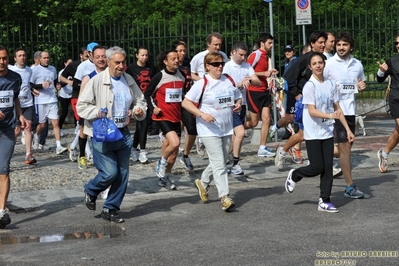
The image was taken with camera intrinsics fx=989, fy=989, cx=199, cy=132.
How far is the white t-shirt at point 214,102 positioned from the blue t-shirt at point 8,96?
1810mm

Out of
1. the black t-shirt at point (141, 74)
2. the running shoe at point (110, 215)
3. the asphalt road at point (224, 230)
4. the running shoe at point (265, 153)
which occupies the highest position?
the black t-shirt at point (141, 74)

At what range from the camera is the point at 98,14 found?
3650 centimetres

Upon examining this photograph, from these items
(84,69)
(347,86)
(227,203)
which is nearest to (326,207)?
(227,203)

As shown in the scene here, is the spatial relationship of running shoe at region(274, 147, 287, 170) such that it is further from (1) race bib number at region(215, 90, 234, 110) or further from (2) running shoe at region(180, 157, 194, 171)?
(1) race bib number at region(215, 90, 234, 110)

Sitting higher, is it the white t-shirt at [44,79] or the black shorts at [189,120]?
the white t-shirt at [44,79]

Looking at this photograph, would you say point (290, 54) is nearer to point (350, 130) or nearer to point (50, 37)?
point (50, 37)

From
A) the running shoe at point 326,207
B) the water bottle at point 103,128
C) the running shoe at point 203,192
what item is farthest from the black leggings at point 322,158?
the water bottle at point 103,128

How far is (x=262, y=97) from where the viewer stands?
49.4 ft

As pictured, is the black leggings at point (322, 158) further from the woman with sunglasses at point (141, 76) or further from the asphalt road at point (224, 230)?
the woman with sunglasses at point (141, 76)

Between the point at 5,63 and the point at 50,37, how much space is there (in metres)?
12.1

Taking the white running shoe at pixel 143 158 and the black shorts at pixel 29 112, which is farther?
the black shorts at pixel 29 112

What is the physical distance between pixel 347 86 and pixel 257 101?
3594 mm

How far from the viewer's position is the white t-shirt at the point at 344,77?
453 inches

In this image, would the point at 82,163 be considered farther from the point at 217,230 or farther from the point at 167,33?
the point at 167,33
